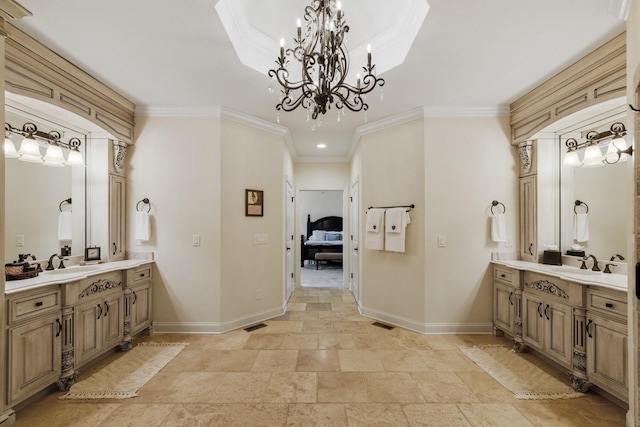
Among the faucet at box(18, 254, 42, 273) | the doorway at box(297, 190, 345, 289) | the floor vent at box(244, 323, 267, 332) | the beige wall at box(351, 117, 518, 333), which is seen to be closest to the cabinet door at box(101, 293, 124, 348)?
the faucet at box(18, 254, 42, 273)

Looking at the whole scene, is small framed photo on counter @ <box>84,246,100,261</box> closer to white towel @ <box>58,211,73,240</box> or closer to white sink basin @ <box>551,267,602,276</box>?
white towel @ <box>58,211,73,240</box>

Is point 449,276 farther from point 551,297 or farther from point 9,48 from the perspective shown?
point 9,48

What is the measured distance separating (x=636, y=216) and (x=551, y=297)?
1.22m

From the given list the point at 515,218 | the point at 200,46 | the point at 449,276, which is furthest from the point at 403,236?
the point at 200,46

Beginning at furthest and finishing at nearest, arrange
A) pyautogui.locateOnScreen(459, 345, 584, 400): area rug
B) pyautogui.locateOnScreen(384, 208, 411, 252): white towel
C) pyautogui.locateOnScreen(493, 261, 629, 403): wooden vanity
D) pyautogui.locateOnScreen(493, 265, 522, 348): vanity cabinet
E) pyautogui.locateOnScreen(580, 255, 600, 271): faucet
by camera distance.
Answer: pyautogui.locateOnScreen(384, 208, 411, 252): white towel → pyautogui.locateOnScreen(493, 265, 522, 348): vanity cabinet → pyautogui.locateOnScreen(580, 255, 600, 271): faucet → pyautogui.locateOnScreen(459, 345, 584, 400): area rug → pyautogui.locateOnScreen(493, 261, 629, 403): wooden vanity

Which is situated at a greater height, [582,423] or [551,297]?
[551,297]

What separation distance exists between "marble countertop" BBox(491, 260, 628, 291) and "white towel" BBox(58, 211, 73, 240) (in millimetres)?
4398

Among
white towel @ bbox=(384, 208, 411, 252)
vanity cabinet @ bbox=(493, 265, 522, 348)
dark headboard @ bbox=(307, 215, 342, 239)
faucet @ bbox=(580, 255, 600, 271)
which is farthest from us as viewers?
dark headboard @ bbox=(307, 215, 342, 239)

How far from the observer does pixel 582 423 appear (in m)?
1.83

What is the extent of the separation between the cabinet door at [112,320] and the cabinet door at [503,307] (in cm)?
391

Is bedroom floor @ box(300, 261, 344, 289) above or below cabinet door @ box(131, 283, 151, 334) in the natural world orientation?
below

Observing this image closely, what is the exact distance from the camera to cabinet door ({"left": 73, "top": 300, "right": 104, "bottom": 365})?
2289 mm

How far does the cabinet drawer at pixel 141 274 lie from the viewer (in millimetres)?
2990

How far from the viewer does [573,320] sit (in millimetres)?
2213
